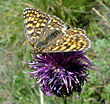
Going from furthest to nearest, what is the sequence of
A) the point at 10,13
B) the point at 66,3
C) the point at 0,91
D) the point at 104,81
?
the point at 10,13 → the point at 66,3 → the point at 0,91 → the point at 104,81

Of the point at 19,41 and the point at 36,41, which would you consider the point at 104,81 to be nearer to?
the point at 36,41

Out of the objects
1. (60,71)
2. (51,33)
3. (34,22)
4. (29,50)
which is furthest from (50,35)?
(29,50)

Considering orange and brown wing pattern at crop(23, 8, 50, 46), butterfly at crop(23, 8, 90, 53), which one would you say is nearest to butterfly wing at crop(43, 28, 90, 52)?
butterfly at crop(23, 8, 90, 53)

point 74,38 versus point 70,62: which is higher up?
point 74,38

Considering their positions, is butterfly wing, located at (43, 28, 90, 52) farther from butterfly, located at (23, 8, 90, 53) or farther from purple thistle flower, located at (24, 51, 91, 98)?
purple thistle flower, located at (24, 51, 91, 98)

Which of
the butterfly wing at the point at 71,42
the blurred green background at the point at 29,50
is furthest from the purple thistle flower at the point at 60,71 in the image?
the blurred green background at the point at 29,50

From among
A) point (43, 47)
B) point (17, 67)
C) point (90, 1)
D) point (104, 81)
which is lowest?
point (104, 81)

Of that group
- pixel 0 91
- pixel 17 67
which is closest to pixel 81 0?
pixel 17 67
